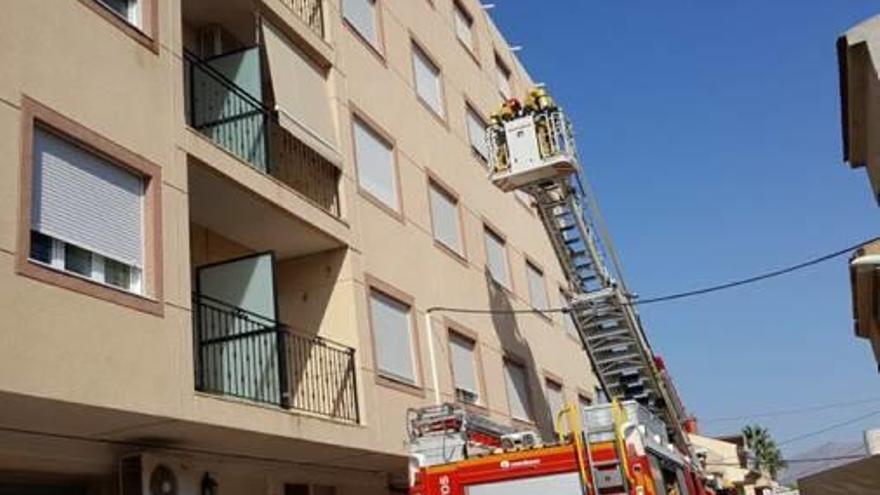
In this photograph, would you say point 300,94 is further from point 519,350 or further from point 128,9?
point 519,350

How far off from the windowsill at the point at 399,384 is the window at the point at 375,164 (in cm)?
312

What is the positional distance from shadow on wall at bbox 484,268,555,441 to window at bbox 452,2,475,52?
7.01m

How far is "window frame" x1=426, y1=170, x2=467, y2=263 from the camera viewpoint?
1842 cm

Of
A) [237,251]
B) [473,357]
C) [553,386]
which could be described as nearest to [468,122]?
[473,357]

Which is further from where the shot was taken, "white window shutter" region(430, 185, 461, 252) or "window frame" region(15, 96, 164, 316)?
"white window shutter" region(430, 185, 461, 252)

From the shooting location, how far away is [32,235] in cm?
830

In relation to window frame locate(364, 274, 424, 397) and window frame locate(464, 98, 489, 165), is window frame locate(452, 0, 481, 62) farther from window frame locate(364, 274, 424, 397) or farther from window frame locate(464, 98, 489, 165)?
window frame locate(364, 274, 424, 397)

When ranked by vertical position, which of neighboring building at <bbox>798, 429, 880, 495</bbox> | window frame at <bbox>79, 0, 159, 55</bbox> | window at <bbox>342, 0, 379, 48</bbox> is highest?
window at <bbox>342, 0, 379, 48</bbox>

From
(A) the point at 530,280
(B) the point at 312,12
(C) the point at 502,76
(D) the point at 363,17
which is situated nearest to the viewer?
(B) the point at 312,12

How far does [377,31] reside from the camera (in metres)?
18.4

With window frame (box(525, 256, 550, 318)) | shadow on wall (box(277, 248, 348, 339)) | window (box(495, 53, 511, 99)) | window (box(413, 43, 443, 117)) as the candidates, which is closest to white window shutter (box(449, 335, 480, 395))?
shadow on wall (box(277, 248, 348, 339))

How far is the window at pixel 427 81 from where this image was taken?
20.2 meters

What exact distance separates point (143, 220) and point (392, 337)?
613 centimetres

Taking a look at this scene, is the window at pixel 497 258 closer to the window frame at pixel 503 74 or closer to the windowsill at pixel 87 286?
the window frame at pixel 503 74
